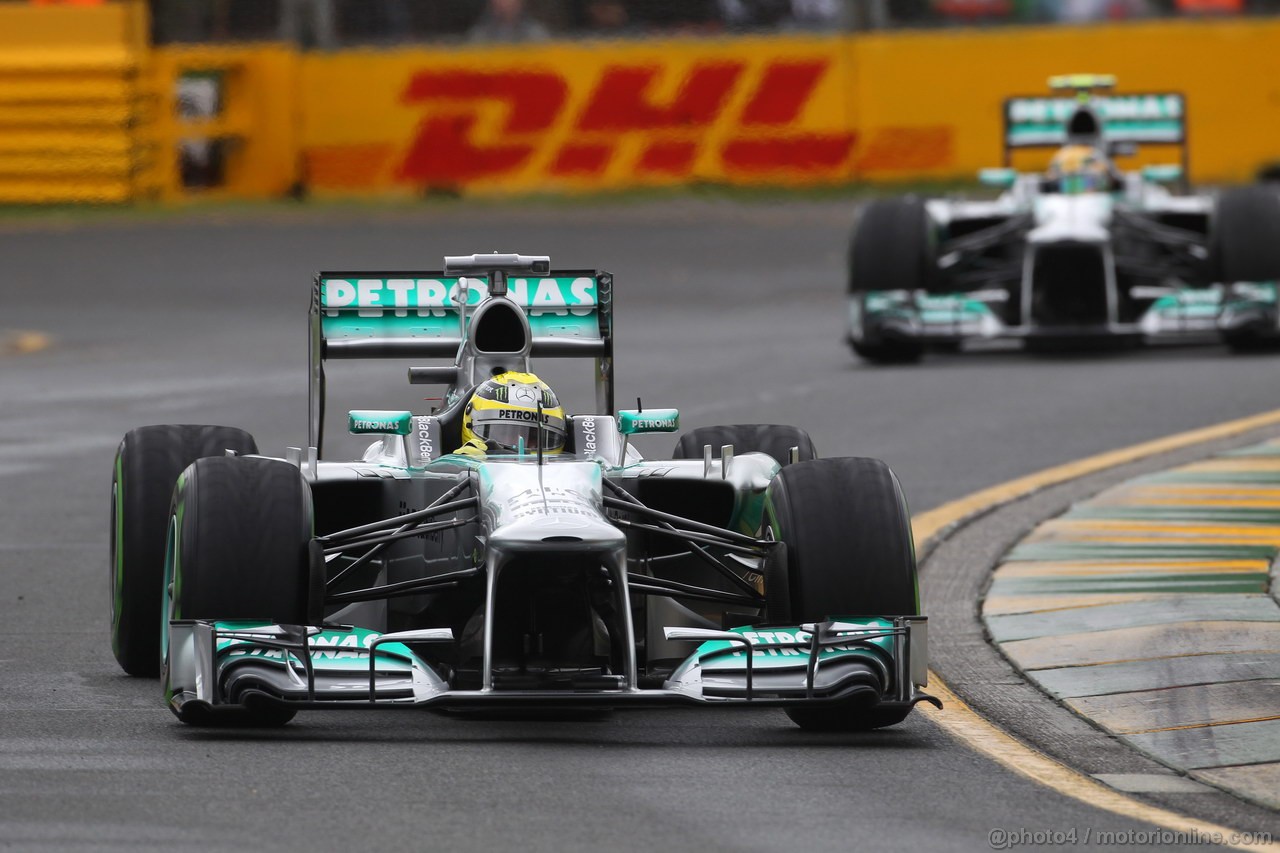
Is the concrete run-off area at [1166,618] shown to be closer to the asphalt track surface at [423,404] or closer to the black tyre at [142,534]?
the asphalt track surface at [423,404]

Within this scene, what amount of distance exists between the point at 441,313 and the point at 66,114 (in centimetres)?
1970

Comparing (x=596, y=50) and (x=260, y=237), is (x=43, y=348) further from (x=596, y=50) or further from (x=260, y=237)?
(x=596, y=50)

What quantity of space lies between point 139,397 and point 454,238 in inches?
355

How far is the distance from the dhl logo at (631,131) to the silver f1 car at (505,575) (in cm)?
2029

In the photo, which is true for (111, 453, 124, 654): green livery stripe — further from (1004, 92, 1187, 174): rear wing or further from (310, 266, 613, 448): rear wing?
(1004, 92, 1187, 174): rear wing

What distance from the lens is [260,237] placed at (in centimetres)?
2833

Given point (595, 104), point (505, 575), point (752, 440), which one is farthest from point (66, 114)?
point (505, 575)

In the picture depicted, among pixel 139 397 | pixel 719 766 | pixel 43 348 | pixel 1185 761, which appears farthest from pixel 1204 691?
pixel 43 348

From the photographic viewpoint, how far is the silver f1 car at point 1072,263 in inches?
774

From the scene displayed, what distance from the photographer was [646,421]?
9117 mm

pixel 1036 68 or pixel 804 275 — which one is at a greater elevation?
pixel 1036 68

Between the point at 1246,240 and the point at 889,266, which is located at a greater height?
the point at 1246,240

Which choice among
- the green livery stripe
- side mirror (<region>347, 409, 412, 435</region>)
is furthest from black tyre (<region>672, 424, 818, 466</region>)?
the green livery stripe

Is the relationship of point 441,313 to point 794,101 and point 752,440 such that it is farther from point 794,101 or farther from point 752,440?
point 794,101
